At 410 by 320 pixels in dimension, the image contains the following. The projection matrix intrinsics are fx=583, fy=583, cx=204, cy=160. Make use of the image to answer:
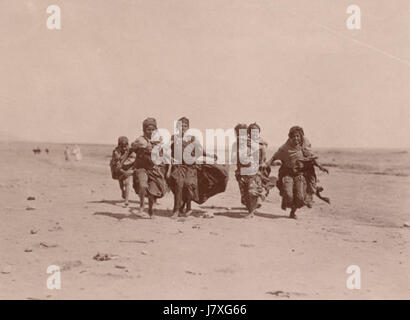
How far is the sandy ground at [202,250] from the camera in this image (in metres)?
8.04

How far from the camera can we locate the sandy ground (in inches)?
316

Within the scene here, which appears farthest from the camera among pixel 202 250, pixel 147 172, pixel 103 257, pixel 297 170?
pixel 297 170

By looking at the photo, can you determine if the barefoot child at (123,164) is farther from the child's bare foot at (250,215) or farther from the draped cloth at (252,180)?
the child's bare foot at (250,215)

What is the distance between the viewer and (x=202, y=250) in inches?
388

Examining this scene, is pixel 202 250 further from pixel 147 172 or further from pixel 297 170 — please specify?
pixel 297 170

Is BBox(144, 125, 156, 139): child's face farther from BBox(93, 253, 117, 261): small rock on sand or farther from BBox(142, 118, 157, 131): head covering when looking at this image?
BBox(93, 253, 117, 261): small rock on sand

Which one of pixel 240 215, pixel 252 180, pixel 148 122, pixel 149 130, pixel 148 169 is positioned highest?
pixel 148 122

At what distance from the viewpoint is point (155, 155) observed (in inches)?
478

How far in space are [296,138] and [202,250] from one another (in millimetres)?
3941

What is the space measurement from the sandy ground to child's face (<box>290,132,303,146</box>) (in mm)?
1695

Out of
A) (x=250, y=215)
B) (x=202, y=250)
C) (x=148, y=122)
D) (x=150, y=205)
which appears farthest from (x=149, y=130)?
(x=202, y=250)

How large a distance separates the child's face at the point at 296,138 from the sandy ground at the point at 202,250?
170 cm

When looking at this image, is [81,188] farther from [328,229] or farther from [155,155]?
[328,229]
